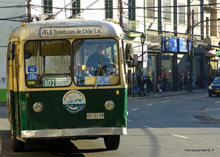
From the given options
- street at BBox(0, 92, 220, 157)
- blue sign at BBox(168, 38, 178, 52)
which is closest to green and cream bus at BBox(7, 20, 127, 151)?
street at BBox(0, 92, 220, 157)

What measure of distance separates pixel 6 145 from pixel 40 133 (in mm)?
2878

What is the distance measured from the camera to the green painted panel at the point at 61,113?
10172 millimetres

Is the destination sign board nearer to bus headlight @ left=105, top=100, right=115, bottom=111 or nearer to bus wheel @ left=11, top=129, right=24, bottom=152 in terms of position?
bus headlight @ left=105, top=100, right=115, bottom=111

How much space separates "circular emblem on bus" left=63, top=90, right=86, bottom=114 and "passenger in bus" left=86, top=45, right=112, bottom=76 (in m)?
0.52

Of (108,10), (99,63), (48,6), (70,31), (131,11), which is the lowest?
(99,63)

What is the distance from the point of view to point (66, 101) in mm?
10250

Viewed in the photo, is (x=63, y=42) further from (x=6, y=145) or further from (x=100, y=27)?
(x=6, y=145)

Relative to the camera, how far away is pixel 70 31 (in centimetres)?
1038

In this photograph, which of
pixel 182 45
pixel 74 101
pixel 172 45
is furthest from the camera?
pixel 182 45

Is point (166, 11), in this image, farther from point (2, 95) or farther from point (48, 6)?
point (2, 95)

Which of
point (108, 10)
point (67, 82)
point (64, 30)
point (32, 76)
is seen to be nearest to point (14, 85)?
point (32, 76)

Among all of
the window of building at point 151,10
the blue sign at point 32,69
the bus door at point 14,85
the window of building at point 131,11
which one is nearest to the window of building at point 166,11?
the window of building at point 151,10

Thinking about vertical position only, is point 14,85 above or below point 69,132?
above

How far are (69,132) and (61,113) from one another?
1.33ft
